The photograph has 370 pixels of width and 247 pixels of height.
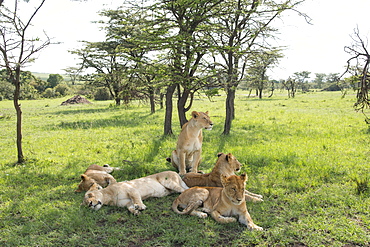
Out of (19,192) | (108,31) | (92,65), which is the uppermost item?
(108,31)

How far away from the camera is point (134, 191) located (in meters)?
5.64

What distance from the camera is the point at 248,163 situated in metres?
8.29

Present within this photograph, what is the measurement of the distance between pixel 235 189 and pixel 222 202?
475 millimetres

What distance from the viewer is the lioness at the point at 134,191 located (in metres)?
5.39

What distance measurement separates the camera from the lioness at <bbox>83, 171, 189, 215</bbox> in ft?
17.7

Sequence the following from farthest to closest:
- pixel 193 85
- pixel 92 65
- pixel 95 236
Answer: pixel 92 65 < pixel 193 85 < pixel 95 236

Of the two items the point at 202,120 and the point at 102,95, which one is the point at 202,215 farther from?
the point at 102,95

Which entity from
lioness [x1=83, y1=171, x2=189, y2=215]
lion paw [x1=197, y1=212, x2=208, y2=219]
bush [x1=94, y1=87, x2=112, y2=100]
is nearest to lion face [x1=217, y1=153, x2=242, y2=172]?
lioness [x1=83, y1=171, x2=189, y2=215]

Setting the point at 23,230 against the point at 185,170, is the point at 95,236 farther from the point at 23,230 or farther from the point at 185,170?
the point at 185,170

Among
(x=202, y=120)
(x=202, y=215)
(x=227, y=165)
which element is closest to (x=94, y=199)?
(x=202, y=215)

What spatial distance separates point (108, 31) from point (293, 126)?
21.2 meters

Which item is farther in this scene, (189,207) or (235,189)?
(189,207)

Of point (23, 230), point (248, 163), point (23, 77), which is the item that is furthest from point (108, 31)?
point (23, 230)

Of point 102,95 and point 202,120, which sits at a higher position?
point 202,120
